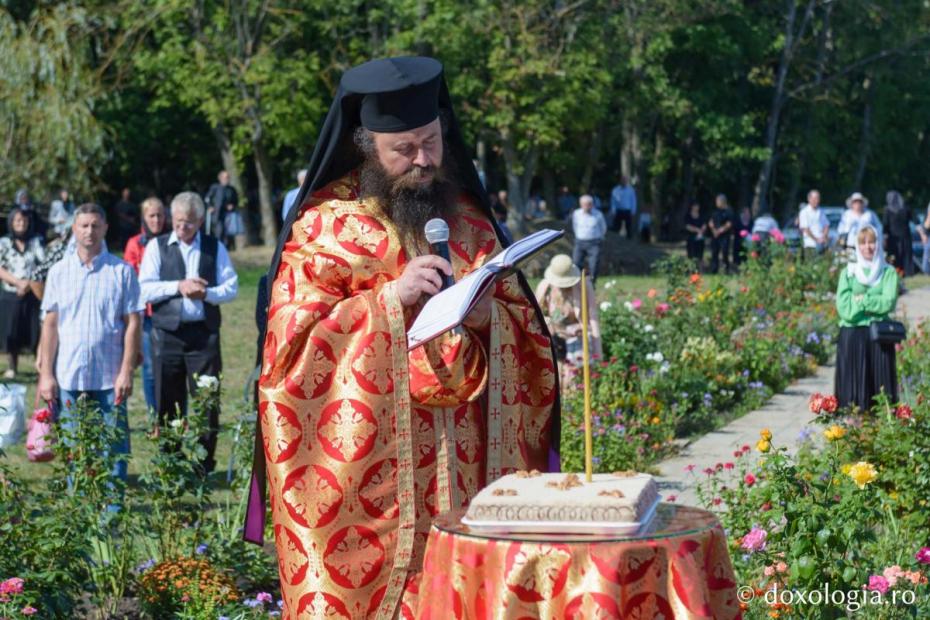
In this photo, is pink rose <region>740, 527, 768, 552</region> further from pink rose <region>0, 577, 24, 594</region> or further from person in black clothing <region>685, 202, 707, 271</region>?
person in black clothing <region>685, 202, 707, 271</region>

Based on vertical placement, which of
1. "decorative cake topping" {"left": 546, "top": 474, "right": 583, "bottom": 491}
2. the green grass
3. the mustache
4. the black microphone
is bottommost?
the green grass

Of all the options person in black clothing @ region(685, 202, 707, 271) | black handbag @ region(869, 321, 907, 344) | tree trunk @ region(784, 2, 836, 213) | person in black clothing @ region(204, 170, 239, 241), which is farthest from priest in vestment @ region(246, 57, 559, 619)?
tree trunk @ region(784, 2, 836, 213)

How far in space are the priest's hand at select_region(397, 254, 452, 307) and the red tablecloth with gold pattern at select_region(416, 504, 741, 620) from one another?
0.86 meters

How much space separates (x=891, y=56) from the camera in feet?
145

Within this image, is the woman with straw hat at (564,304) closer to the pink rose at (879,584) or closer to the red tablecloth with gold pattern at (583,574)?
the pink rose at (879,584)

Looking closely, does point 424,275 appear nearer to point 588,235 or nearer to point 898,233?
point 588,235

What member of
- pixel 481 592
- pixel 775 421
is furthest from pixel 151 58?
pixel 481 592

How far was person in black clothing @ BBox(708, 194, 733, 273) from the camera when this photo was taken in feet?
97.9

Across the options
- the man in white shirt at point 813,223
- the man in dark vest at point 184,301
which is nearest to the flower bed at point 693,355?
the man in dark vest at point 184,301

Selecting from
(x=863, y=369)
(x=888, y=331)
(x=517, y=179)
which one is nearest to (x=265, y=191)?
(x=517, y=179)

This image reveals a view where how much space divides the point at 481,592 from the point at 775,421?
892 centimetres

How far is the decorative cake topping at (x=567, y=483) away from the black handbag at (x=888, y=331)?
8.13 metres

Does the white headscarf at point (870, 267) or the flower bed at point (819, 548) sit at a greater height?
the white headscarf at point (870, 267)

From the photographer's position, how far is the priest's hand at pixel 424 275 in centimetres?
421
